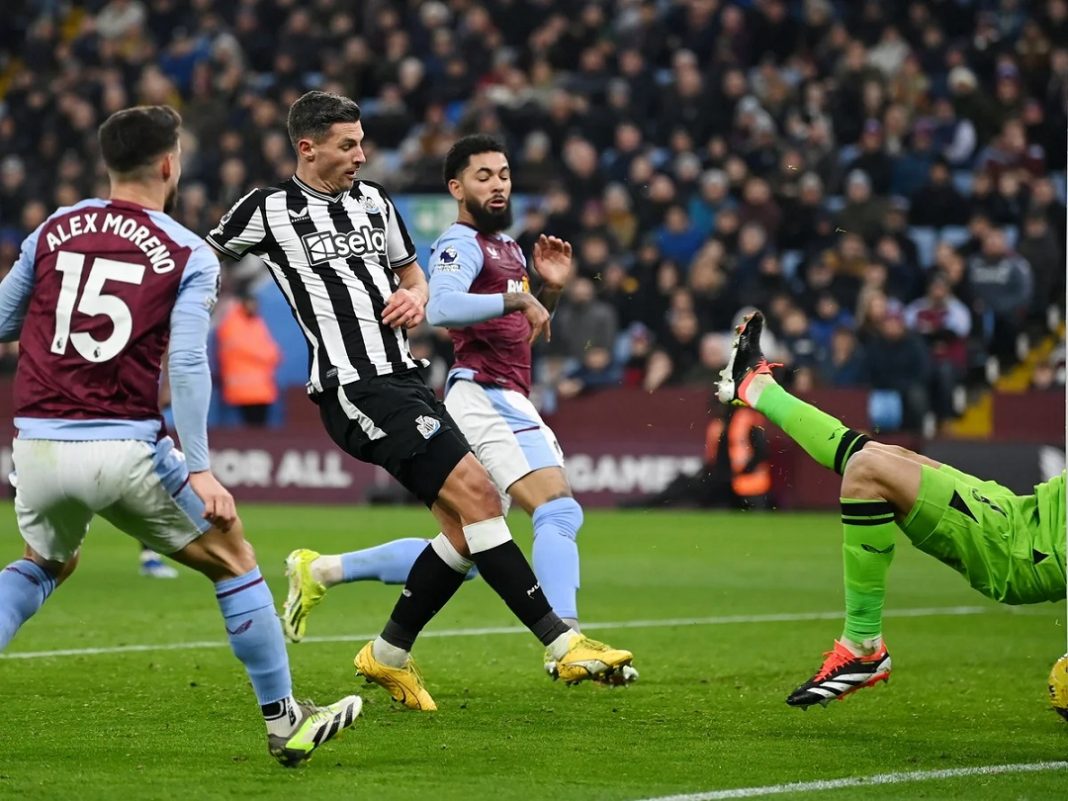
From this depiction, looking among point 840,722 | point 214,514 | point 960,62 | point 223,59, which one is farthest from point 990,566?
point 223,59

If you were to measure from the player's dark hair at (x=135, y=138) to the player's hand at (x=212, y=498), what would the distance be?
99cm

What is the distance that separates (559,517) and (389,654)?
1.05m

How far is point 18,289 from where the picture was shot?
215 inches

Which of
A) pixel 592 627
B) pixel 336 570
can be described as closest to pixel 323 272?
pixel 336 570

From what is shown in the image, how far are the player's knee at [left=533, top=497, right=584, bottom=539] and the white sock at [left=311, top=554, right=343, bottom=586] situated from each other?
0.87 meters

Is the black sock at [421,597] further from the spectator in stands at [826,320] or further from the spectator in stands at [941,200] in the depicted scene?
the spectator in stands at [941,200]

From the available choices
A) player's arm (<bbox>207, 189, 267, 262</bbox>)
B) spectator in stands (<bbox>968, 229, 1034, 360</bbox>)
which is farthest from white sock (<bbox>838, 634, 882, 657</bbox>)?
spectator in stands (<bbox>968, 229, 1034, 360</bbox>)

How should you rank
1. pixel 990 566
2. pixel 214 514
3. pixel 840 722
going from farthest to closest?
1. pixel 840 722
2. pixel 990 566
3. pixel 214 514

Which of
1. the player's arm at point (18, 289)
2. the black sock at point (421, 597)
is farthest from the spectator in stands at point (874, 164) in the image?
the player's arm at point (18, 289)

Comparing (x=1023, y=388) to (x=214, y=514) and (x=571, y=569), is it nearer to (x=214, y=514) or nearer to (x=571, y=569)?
(x=571, y=569)

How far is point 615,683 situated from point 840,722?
92 cm

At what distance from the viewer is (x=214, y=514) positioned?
524 cm

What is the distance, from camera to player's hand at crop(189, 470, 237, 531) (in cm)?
523

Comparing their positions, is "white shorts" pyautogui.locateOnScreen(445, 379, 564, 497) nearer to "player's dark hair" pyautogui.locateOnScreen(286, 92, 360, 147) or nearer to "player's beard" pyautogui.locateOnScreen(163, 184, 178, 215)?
"player's dark hair" pyautogui.locateOnScreen(286, 92, 360, 147)
